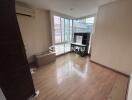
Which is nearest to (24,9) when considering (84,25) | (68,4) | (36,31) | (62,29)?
(36,31)

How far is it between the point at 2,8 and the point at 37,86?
1760 millimetres

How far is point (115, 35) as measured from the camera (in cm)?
234

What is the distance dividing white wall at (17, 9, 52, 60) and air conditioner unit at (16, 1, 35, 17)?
131 mm

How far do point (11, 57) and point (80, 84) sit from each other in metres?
1.69

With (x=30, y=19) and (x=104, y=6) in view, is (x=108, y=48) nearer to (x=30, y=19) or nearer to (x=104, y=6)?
(x=104, y=6)

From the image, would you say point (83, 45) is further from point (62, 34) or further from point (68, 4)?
point (68, 4)

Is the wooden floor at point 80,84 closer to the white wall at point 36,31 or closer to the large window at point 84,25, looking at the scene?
the white wall at point 36,31

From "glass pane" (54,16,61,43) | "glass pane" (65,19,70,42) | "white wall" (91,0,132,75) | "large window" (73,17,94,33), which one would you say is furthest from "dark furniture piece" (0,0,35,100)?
"large window" (73,17,94,33)

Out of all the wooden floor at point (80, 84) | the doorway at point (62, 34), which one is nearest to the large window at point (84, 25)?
the doorway at point (62, 34)

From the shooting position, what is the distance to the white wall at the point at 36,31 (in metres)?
2.58

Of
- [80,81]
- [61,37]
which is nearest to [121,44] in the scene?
[80,81]

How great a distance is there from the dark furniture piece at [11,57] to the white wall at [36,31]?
5.48 feet

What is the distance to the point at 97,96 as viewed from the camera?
1.55m

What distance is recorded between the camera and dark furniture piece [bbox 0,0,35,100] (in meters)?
0.96
